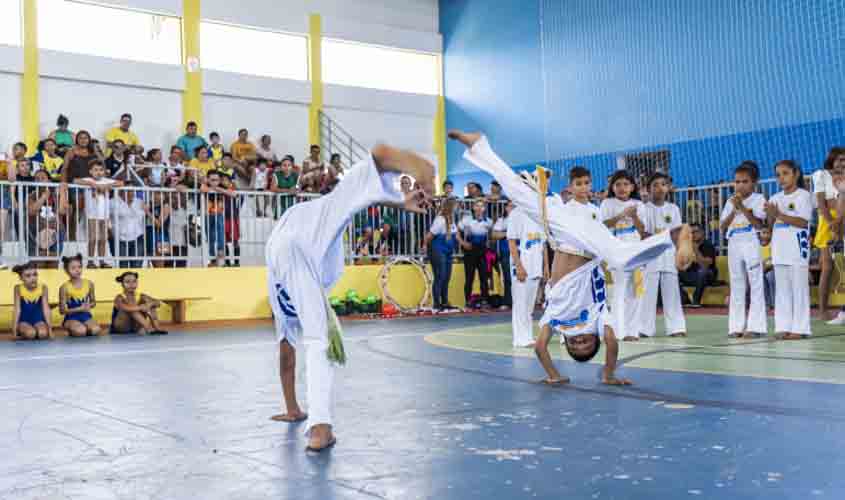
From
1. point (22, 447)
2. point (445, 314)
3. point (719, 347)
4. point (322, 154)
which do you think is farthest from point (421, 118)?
point (22, 447)

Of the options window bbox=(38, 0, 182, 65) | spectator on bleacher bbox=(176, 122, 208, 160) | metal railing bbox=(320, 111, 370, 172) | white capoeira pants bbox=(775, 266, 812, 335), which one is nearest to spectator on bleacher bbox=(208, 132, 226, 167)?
spectator on bleacher bbox=(176, 122, 208, 160)

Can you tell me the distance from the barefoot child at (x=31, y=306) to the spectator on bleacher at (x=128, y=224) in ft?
6.34

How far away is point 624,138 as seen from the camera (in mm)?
20141

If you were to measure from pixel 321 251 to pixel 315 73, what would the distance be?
19848mm

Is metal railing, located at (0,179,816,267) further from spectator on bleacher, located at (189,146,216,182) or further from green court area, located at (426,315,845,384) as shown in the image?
green court area, located at (426,315,845,384)

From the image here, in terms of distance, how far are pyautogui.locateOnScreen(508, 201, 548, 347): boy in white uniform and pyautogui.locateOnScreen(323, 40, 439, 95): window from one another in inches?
Answer: 605

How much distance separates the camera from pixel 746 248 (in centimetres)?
1012

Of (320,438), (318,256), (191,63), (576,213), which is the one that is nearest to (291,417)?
(320,438)

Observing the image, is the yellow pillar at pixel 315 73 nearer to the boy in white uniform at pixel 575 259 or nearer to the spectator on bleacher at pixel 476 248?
the spectator on bleacher at pixel 476 248

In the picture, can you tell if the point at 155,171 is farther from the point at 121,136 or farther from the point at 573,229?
the point at 573,229

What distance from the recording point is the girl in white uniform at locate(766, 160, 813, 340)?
9.63 meters

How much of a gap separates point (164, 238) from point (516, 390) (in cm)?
992

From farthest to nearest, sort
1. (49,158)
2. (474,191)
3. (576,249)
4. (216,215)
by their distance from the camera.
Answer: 1. (474,191)
2. (49,158)
3. (216,215)
4. (576,249)

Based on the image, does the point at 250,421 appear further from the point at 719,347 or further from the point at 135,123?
the point at 135,123
